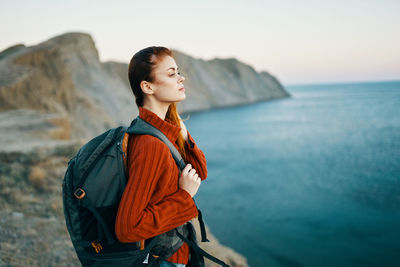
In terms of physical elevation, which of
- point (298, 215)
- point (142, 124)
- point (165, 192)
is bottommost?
point (298, 215)

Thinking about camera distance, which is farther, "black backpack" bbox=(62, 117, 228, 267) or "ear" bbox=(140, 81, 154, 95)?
"ear" bbox=(140, 81, 154, 95)

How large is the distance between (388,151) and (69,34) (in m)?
28.3

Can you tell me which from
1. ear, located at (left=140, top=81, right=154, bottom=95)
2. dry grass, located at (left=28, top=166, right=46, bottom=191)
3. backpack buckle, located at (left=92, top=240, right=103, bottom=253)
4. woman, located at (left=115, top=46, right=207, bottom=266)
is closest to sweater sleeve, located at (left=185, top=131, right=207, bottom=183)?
woman, located at (left=115, top=46, right=207, bottom=266)

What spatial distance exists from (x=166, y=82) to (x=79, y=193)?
66cm

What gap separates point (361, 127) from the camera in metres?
27.2

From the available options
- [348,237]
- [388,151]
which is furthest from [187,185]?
[388,151]

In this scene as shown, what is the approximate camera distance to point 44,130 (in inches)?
384

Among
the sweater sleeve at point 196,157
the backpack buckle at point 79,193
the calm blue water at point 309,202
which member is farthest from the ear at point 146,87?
the calm blue water at point 309,202

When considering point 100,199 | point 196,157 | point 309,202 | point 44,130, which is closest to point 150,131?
point 100,199

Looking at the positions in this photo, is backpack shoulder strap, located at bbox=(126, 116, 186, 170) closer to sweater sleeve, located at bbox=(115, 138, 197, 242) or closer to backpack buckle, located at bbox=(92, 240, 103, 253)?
sweater sleeve, located at bbox=(115, 138, 197, 242)

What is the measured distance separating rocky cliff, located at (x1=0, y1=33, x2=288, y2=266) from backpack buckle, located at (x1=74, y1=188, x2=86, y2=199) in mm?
1445

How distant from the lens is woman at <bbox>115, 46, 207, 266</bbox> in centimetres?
116

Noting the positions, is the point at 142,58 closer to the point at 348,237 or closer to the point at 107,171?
the point at 107,171

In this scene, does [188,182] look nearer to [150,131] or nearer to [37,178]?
[150,131]
